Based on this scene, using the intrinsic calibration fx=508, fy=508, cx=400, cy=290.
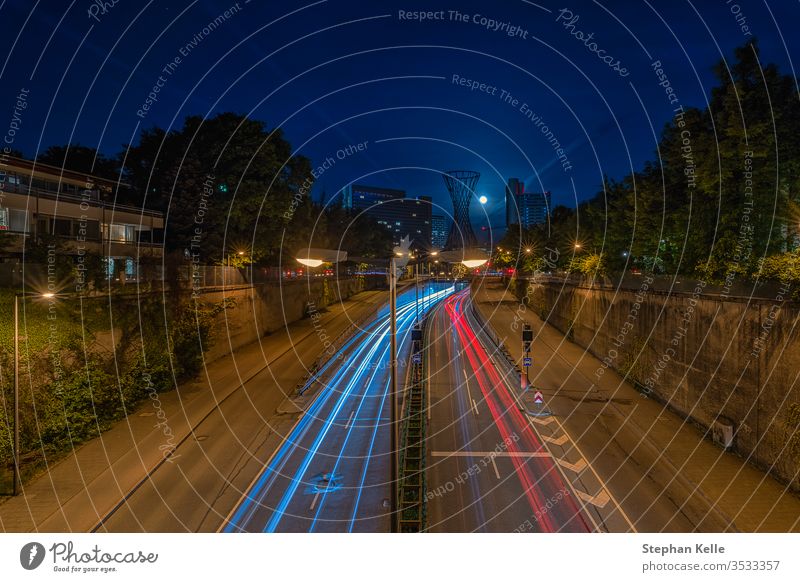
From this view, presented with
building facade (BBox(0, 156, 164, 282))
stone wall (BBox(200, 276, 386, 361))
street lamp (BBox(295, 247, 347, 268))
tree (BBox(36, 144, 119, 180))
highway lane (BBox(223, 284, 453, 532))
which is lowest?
highway lane (BBox(223, 284, 453, 532))

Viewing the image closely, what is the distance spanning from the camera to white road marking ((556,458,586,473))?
18.8 meters

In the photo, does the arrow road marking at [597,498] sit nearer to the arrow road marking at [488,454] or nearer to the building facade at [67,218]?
the arrow road marking at [488,454]

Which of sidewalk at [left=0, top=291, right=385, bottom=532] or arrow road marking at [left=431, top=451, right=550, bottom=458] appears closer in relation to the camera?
sidewalk at [left=0, top=291, right=385, bottom=532]

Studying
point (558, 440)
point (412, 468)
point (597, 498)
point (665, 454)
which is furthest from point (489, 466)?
point (665, 454)

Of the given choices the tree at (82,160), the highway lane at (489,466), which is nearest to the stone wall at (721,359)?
the highway lane at (489,466)

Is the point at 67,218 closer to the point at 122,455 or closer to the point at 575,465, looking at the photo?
the point at 122,455

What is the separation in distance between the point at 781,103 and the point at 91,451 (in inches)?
1401

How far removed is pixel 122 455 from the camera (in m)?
19.7

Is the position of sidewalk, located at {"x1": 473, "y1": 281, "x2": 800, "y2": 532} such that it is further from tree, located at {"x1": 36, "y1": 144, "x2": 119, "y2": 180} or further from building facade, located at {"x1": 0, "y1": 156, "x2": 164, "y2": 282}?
tree, located at {"x1": 36, "y1": 144, "x2": 119, "y2": 180}

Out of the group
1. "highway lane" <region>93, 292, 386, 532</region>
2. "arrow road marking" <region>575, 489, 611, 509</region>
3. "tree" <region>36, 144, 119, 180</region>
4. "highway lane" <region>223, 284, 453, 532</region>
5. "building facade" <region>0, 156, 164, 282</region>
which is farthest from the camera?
"tree" <region>36, 144, 119, 180</region>

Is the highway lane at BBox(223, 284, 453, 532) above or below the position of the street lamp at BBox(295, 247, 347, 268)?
below

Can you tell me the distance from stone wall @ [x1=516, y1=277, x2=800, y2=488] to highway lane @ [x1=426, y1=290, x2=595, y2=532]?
6990mm

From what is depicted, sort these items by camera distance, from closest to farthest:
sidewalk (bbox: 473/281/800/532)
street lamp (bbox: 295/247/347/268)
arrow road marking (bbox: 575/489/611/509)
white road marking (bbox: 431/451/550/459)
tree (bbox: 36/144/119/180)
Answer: street lamp (bbox: 295/247/347/268)
sidewalk (bbox: 473/281/800/532)
arrow road marking (bbox: 575/489/611/509)
white road marking (bbox: 431/451/550/459)
tree (bbox: 36/144/119/180)

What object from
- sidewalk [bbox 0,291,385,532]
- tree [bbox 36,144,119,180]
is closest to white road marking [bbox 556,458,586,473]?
sidewalk [bbox 0,291,385,532]
